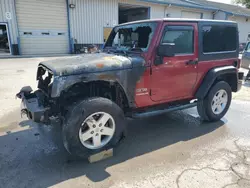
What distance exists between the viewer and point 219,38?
3914 mm

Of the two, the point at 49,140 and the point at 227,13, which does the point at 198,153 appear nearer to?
the point at 49,140

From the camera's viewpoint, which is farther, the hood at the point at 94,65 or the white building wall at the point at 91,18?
the white building wall at the point at 91,18

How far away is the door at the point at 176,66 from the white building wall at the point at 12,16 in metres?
13.5

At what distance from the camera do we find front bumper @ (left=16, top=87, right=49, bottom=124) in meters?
2.65

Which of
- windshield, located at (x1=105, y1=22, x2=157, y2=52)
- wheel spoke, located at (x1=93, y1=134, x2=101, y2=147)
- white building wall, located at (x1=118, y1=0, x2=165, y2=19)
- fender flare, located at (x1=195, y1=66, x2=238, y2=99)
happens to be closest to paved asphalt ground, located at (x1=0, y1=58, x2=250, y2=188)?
wheel spoke, located at (x1=93, y1=134, x2=101, y2=147)

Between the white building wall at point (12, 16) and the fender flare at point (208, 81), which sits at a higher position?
Answer: the white building wall at point (12, 16)

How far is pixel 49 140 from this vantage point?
3.48m

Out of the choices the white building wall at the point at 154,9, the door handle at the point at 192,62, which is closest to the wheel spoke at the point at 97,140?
the door handle at the point at 192,62

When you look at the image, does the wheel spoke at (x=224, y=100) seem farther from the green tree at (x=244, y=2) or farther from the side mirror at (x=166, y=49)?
the green tree at (x=244, y=2)

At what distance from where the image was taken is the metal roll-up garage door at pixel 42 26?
1384cm

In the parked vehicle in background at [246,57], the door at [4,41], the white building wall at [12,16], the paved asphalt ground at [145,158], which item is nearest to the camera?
the paved asphalt ground at [145,158]

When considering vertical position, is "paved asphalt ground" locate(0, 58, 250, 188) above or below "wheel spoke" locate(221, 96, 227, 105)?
below

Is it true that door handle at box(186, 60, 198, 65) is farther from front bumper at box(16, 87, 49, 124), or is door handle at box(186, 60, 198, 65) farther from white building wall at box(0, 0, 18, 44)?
white building wall at box(0, 0, 18, 44)

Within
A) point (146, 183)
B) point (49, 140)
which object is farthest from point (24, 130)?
point (146, 183)
